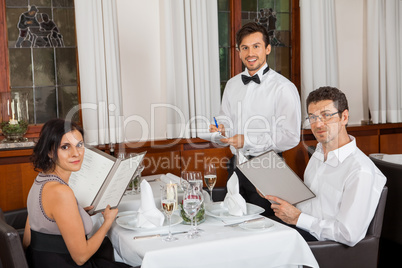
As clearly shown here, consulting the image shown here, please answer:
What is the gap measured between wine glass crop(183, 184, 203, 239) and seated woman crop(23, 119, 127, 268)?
0.34 m

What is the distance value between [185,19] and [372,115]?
91.3 inches

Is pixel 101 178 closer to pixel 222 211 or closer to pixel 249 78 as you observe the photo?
pixel 222 211

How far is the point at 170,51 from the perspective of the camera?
4242 mm

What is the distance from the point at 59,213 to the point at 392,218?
2.23 metres

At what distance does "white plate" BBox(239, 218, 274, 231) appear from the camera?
79.2 inches

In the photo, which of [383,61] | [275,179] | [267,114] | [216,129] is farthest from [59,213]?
[383,61]

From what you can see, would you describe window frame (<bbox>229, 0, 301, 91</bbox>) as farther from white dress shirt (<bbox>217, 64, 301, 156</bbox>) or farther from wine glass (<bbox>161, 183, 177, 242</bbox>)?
wine glass (<bbox>161, 183, 177, 242</bbox>)

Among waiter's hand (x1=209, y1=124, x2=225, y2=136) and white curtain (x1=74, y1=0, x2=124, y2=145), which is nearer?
waiter's hand (x1=209, y1=124, x2=225, y2=136)

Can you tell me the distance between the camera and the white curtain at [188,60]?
426cm

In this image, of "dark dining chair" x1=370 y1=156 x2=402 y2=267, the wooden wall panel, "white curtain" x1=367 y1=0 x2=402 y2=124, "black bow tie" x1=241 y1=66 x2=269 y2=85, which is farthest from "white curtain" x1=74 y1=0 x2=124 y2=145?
"white curtain" x1=367 y1=0 x2=402 y2=124

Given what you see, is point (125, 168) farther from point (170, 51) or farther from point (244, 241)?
point (170, 51)

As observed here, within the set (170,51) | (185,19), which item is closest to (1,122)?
(170,51)

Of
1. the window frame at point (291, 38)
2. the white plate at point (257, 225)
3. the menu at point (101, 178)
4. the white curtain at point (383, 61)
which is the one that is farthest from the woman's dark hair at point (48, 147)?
the white curtain at point (383, 61)

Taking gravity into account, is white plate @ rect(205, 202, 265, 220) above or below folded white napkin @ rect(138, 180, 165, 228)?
below
